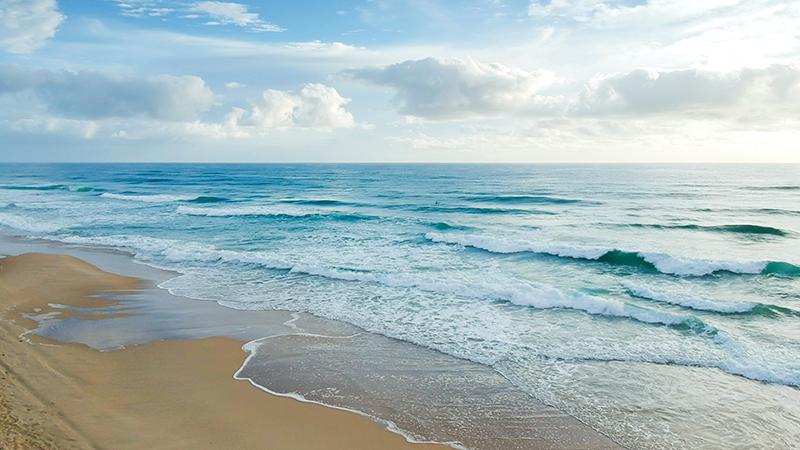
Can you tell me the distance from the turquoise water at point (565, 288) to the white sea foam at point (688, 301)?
0.22 feet

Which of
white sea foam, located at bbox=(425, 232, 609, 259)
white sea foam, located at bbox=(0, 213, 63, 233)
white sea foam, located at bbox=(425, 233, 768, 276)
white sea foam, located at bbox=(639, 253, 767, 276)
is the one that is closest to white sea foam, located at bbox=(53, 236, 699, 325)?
white sea foam, located at bbox=(425, 232, 609, 259)

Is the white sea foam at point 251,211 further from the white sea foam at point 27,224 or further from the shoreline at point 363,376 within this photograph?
the shoreline at point 363,376

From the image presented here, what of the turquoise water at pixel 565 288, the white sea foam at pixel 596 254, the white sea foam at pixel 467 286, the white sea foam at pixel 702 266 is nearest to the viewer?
the turquoise water at pixel 565 288

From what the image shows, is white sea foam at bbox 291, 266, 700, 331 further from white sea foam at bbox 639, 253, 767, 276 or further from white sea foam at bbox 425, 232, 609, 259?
white sea foam at bbox 639, 253, 767, 276

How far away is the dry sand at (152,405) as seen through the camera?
19.8 ft

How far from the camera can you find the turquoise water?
25.3 feet

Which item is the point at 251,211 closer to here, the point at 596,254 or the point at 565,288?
the point at 596,254

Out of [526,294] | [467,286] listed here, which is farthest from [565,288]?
[467,286]

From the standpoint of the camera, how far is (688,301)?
1280 centimetres

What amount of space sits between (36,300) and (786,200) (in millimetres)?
48597

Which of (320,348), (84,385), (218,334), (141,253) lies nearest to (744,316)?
(320,348)

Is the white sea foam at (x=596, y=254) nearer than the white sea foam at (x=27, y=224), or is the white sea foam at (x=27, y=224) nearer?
the white sea foam at (x=596, y=254)

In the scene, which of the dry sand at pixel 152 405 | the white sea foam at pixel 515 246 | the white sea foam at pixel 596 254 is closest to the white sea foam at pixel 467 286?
the white sea foam at pixel 515 246

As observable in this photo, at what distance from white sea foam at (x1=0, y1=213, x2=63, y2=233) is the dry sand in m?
19.0
